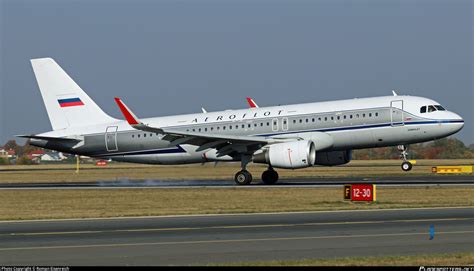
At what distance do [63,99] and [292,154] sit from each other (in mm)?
16388

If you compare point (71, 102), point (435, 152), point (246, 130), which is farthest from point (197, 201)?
point (435, 152)

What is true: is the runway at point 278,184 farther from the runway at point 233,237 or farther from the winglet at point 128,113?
the runway at point 233,237

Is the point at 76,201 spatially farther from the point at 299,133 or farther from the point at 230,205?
the point at 299,133

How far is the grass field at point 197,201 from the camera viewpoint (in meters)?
30.9

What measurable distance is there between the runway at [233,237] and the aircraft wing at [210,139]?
16780mm

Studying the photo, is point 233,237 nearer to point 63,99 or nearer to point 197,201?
point 197,201

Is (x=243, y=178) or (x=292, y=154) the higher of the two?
(x=292, y=154)

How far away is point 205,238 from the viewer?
2159 cm

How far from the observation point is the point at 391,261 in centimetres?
1702

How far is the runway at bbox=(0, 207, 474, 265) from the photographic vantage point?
18.2 m

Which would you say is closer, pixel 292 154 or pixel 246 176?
pixel 292 154

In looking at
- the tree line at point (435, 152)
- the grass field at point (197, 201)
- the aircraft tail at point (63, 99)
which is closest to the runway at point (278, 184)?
the grass field at point (197, 201)

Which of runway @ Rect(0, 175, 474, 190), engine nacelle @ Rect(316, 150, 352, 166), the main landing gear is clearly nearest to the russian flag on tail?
runway @ Rect(0, 175, 474, 190)

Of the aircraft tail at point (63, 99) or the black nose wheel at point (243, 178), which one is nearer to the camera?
the black nose wheel at point (243, 178)
